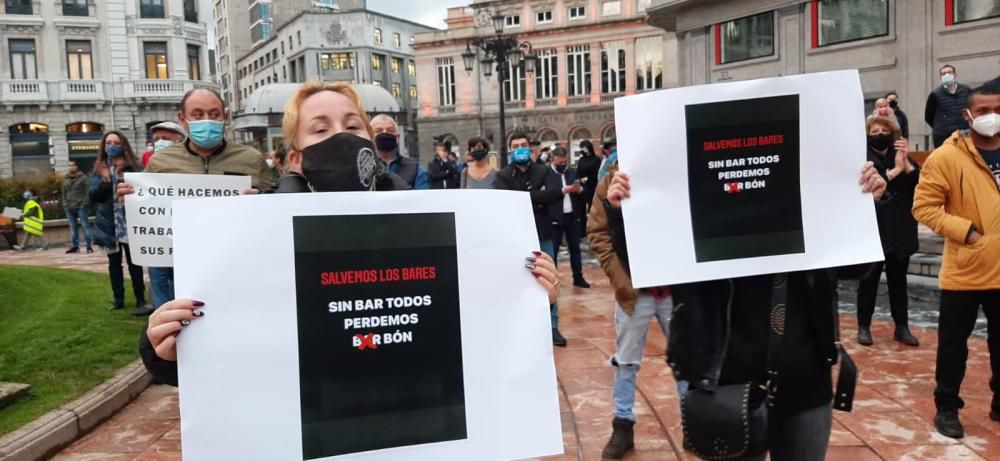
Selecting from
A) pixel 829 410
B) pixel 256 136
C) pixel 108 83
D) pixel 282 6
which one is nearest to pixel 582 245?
pixel 829 410

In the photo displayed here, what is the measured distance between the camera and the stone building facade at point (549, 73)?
5022cm

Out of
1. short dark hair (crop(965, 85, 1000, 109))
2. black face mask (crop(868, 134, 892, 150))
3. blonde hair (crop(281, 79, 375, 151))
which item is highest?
short dark hair (crop(965, 85, 1000, 109))

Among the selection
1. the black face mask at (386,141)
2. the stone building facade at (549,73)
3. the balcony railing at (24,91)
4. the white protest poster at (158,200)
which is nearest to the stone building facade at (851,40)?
the black face mask at (386,141)

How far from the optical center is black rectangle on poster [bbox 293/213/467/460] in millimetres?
1781

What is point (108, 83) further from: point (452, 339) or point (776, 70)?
point (452, 339)

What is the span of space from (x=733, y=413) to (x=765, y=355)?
0.26 meters

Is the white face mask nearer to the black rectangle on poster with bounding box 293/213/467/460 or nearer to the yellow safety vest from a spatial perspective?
the black rectangle on poster with bounding box 293/213/467/460

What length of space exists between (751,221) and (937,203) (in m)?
Answer: 2.38

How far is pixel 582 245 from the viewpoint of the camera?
15.0 m

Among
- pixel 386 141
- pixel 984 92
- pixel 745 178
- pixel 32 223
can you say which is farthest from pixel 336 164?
pixel 32 223

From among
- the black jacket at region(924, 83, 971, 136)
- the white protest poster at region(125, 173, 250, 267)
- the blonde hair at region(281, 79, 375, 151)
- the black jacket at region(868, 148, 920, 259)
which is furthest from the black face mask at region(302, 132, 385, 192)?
the black jacket at region(924, 83, 971, 136)

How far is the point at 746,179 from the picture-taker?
Result: 7.97 ft

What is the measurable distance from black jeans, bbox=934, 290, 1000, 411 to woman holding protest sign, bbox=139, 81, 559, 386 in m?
3.23

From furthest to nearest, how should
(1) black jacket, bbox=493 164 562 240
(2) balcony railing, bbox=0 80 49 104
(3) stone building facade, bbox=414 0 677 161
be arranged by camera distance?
1. (3) stone building facade, bbox=414 0 677 161
2. (2) balcony railing, bbox=0 80 49 104
3. (1) black jacket, bbox=493 164 562 240
